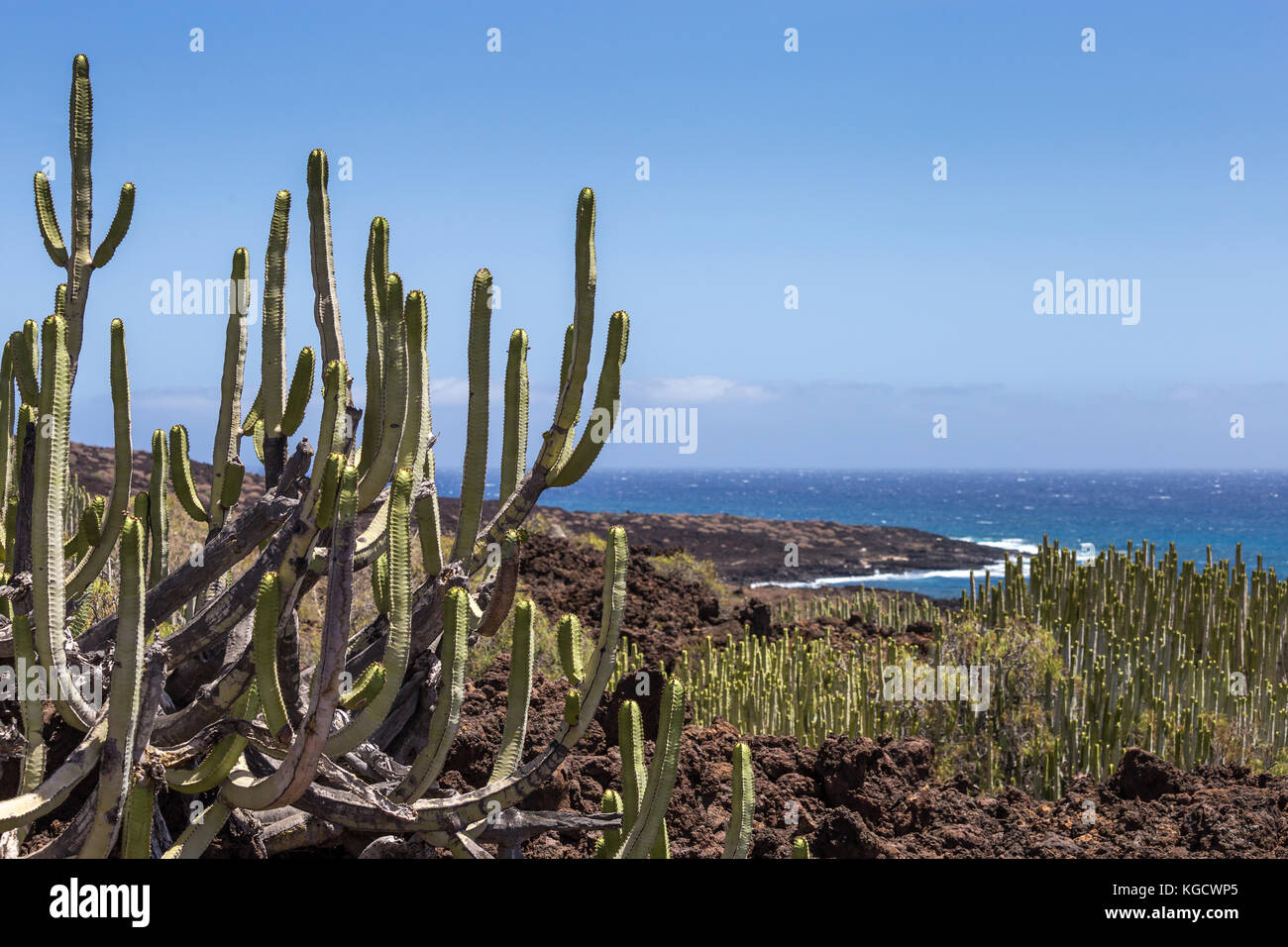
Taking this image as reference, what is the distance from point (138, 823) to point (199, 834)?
0.22 meters

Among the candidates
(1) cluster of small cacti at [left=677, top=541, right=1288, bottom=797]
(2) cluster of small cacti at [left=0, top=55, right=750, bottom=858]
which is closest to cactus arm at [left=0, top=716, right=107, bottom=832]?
(2) cluster of small cacti at [left=0, top=55, right=750, bottom=858]

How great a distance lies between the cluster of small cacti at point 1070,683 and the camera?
529 cm

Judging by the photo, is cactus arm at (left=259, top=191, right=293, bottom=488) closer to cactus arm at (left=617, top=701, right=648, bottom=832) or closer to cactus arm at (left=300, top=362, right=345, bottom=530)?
cactus arm at (left=300, top=362, right=345, bottom=530)

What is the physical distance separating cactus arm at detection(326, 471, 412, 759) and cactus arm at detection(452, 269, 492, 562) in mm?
579

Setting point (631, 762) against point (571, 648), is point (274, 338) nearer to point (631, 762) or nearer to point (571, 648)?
point (571, 648)

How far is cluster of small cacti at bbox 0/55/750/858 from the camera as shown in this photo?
2.17 metres

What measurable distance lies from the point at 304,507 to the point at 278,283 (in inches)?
32.3

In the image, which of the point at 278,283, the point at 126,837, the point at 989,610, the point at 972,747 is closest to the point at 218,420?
the point at 278,283

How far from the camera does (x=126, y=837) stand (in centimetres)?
225

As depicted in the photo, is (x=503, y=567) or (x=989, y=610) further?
(x=989, y=610)

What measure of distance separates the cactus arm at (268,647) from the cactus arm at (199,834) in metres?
0.41

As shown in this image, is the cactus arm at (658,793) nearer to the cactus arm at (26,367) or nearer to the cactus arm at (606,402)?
the cactus arm at (606,402)
